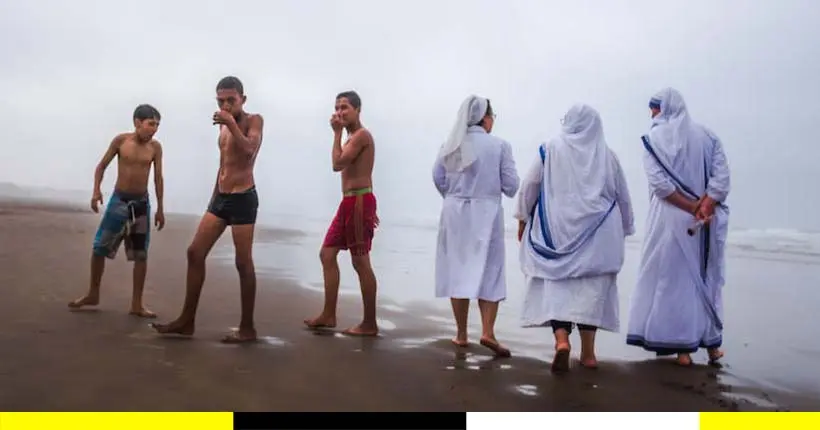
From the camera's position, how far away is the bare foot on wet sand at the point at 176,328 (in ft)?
8.36

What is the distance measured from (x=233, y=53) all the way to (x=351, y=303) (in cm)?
94

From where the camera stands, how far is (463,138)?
2830 mm

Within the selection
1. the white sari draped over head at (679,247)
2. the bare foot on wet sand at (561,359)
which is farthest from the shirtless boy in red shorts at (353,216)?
the white sari draped over head at (679,247)

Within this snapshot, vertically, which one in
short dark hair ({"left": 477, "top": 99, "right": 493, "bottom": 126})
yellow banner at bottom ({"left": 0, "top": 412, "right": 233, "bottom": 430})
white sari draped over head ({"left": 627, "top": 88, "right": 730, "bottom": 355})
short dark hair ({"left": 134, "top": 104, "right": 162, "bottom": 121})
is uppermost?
short dark hair ({"left": 477, "top": 99, "right": 493, "bottom": 126})

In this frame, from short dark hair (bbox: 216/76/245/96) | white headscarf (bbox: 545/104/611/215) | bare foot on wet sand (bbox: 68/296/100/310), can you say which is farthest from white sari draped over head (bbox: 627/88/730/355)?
bare foot on wet sand (bbox: 68/296/100/310)

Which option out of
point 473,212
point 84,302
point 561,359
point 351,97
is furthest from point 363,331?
point 84,302

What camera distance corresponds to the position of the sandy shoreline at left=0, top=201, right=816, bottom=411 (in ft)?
7.30

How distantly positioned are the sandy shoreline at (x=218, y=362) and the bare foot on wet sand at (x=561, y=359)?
0.03 m

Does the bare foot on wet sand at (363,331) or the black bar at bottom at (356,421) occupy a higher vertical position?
the bare foot on wet sand at (363,331)

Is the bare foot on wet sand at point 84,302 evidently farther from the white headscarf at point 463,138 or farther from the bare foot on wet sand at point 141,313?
the white headscarf at point 463,138

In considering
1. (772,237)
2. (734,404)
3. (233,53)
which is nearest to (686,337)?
(734,404)

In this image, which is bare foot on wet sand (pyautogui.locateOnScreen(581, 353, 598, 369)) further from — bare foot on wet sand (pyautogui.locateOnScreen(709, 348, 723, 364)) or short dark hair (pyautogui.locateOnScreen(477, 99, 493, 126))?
short dark hair (pyautogui.locateOnScreen(477, 99, 493, 126))

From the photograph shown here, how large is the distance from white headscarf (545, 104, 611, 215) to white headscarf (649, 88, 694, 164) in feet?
0.77

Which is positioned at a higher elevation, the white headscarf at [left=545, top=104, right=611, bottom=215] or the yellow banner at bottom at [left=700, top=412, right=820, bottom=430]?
the white headscarf at [left=545, top=104, right=611, bottom=215]
